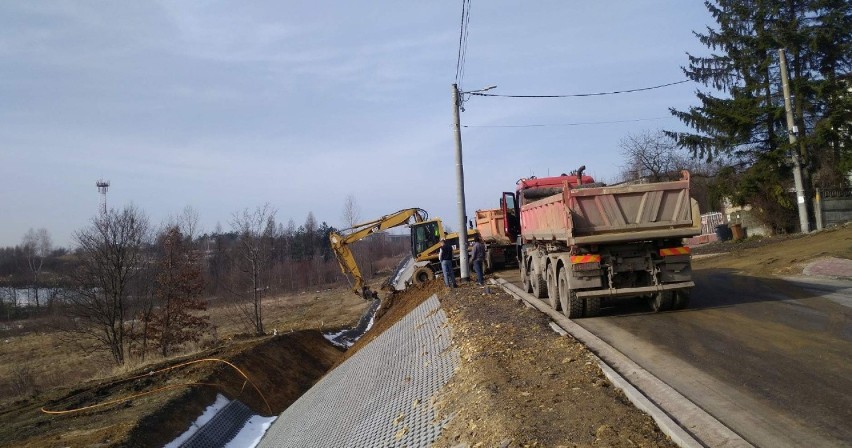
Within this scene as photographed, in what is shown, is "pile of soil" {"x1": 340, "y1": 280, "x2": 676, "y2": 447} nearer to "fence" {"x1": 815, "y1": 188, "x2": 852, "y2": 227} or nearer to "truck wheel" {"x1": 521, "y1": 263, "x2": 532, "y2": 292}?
"truck wheel" {"x1": 521, "y1": 263, "x2": 532, "y2": 292}

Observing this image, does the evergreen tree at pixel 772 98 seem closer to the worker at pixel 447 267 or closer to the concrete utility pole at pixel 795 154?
the concrete utility pole at pixel 795 154

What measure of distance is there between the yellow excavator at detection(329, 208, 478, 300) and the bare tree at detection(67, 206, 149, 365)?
1014cm

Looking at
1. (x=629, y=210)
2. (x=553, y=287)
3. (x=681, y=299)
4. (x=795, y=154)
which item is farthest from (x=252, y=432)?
(x=795, y=154)

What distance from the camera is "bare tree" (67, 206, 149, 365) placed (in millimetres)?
28000

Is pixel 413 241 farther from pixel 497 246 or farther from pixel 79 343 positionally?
pixel 79 343

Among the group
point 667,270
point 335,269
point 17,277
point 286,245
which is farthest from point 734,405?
point 17,277

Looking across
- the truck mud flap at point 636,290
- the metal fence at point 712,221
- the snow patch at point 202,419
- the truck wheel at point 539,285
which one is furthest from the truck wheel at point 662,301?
the metal fence at point 712,221

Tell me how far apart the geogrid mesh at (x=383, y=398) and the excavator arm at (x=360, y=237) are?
13669 mm

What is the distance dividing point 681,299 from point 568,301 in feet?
6.79

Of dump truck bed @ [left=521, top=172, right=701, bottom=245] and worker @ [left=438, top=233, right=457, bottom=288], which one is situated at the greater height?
dump truck bed @ [left=521, top=172, right=701, bottom=245]

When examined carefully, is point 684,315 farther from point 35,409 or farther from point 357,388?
point 35,409

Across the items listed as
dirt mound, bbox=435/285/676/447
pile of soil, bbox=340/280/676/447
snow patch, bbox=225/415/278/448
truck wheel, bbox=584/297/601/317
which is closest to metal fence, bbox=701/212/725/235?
truck wheel, bbox=584/297/601/317

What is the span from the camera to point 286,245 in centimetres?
8844

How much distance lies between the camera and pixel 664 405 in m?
5.65
